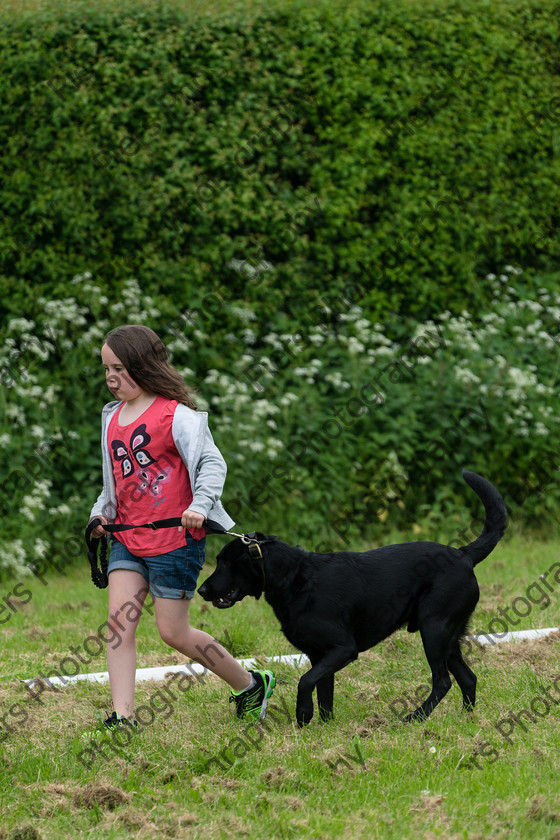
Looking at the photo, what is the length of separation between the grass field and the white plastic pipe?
0.35 feet

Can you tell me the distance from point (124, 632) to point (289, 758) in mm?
844

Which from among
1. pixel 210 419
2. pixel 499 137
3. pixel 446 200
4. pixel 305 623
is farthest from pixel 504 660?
pixel 499 137

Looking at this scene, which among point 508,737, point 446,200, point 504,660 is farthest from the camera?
point 446,200

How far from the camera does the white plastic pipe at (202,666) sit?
15.4 feet

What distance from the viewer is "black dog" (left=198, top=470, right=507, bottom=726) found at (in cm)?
386

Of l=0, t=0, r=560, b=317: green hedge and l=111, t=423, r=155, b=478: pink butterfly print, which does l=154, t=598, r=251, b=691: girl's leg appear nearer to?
l=111, t=423, r=155, b=478: pink butterfly print

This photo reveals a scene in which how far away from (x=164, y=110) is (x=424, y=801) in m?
6.27

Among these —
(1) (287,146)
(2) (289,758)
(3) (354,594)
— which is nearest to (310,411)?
(1) (287,146)

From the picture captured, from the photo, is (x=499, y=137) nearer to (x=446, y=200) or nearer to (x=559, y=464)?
(x=446, y=200)

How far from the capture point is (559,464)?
7.87m

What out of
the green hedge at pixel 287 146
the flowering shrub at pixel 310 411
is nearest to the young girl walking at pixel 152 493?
the flowering shrub at pixel 310 411

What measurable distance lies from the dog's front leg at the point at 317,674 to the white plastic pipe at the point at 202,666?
0.74 meters

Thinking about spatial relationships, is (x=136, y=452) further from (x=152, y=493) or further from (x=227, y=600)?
(x=227, y=600)

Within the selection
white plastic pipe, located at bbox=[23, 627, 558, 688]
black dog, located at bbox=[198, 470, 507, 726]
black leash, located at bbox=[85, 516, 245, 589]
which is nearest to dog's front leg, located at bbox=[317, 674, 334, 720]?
black dog, located at bbox=[198, 470, 507, 726]
